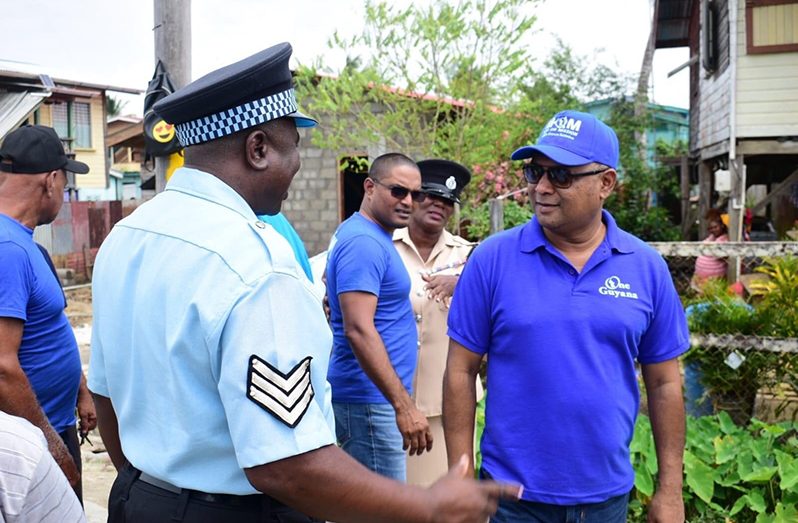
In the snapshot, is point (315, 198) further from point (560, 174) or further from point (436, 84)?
point (560, 174)

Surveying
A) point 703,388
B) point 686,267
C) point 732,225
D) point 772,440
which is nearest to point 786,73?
point 732,225

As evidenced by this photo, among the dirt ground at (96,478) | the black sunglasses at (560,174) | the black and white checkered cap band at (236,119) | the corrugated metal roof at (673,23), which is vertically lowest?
the dirt ground at (96,478)

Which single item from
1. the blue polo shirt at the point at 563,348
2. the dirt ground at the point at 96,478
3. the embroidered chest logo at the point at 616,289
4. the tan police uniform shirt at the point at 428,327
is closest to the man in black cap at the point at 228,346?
the blue polo shirt at the point at 563,348

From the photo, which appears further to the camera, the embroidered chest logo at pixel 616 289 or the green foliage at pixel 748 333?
the green foliage at pixel 748 333

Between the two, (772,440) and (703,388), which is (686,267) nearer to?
(703,388)

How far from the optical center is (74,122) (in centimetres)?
2528

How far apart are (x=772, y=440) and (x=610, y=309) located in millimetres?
2485

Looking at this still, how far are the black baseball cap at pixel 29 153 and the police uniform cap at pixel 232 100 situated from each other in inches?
74.8

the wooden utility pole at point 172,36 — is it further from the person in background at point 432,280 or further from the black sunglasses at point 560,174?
the black sunglasses at point 560,174

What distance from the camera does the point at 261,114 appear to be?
184 centimetres

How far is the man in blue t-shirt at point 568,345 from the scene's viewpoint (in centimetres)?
269

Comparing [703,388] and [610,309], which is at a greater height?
[610,309]

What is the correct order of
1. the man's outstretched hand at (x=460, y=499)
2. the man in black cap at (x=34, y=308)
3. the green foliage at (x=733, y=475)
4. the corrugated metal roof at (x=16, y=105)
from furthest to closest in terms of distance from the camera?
the corrugated metal roof at (x=16, y=105)
the green foliage at (x=733, y=475)
the man in black cap at (x=34, y=308)
the man's outstretched hand at (x=460, y=499)

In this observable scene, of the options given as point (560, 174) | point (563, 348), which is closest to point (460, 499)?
point (563, 348)
